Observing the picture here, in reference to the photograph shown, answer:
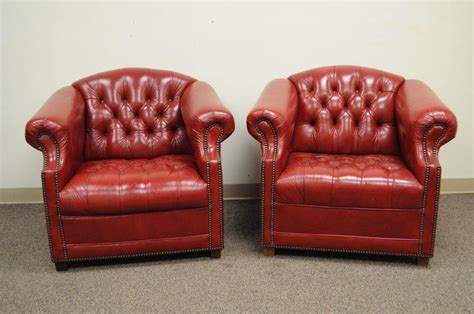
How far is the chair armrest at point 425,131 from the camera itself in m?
2.49

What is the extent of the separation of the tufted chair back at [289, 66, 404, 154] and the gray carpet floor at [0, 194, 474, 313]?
64cm

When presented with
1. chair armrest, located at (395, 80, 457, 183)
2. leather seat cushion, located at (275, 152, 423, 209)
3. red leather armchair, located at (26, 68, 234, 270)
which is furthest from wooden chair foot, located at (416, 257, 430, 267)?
red leather armchair, located at (26, 68, 234, 270)

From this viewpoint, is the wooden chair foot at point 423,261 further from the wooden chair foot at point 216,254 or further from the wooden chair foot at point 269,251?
the wooden chair foot at point 216,254

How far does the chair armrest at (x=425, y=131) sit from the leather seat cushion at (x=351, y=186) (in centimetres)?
8

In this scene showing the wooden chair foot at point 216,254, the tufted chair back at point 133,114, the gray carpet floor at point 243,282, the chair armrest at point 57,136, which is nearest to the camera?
the gray carpet floor at point 243,282

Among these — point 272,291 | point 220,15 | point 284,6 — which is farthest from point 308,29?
point 272,291

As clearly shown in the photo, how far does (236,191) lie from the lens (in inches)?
142

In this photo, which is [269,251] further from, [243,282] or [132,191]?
[132,191]

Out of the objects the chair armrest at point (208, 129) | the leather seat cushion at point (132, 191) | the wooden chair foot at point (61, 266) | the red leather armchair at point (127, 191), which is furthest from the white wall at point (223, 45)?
the wooden chair foot at point (61, 266)

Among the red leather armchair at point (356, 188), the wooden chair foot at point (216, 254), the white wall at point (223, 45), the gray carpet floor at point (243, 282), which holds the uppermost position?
the white wall at point (223, 45)

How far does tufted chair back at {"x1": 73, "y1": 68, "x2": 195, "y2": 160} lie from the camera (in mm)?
2947

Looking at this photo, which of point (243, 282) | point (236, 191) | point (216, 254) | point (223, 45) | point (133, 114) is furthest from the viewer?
point (236, 191)

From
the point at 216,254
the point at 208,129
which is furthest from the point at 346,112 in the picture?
the point at 216,254

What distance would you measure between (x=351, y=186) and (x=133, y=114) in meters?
1.33
